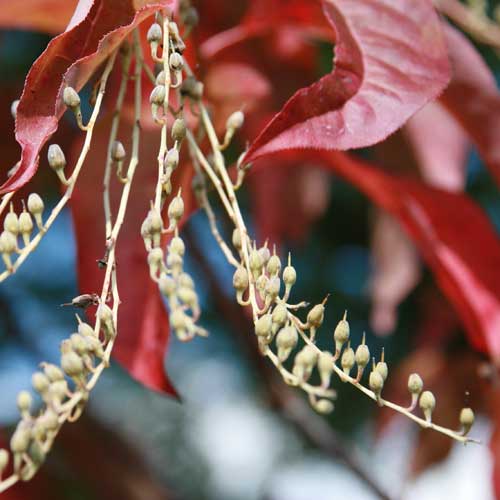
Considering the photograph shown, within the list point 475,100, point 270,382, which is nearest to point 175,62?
point 475,100

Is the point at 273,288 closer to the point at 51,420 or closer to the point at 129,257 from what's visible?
the point at 51,420

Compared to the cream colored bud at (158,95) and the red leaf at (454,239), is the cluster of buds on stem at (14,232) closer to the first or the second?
the cream colored bud at (158,95)

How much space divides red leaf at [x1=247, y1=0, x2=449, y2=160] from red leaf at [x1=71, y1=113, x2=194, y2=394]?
0.52 feet

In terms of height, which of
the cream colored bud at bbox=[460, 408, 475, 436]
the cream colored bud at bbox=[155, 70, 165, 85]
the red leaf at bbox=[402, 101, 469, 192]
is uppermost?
the cream colored bud at bbox=[155, 70, 165, 85]

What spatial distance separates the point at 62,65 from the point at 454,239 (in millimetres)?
456

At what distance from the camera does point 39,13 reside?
879mm

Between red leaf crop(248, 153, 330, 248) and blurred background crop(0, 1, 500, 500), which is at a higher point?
red leaf crop(248, 153, 330, 248)

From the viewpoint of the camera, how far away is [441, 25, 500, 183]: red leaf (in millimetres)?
859

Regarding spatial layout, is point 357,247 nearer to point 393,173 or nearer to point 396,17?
point 393,173

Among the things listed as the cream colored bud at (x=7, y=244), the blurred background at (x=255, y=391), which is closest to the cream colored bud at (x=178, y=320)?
the cream colored bud at (x=7, y=244)

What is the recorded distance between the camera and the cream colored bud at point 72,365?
49cm

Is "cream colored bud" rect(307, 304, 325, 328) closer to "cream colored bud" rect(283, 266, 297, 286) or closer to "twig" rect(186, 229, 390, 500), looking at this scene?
"cream colored bud" rect(283, 266, 297, 286)

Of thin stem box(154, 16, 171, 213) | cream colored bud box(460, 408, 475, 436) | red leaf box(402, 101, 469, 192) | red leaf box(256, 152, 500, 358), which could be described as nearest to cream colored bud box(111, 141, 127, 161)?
thin stem box(154, 16, 171, 213)

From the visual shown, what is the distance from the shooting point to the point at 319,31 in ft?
3.24
